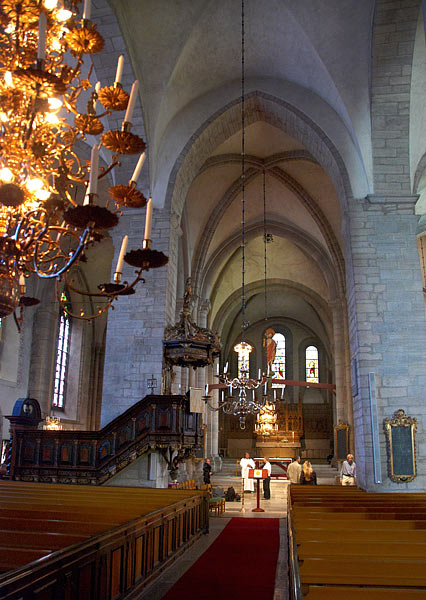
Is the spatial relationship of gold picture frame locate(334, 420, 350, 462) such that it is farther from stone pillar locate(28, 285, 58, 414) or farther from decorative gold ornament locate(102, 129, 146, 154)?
decorative gold ornament locate(102, 129, 146, 154)

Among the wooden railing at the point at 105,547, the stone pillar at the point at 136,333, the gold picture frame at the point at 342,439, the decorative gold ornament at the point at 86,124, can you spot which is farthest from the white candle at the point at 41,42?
the gold picture frame at the point at 342,439

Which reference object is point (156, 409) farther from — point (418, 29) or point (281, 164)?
point (281, 164)

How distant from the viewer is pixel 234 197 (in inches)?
706

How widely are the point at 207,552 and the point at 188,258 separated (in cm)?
1268

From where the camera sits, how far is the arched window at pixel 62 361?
2070 cm

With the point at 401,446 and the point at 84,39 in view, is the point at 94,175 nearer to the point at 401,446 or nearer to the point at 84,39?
the point at 84,39

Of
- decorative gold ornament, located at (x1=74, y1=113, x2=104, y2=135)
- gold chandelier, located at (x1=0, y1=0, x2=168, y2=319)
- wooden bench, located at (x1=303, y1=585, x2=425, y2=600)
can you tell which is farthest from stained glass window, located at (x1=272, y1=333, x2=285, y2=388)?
wooden bench, located at (x1=303, y1=585, x2=425, y2=600)

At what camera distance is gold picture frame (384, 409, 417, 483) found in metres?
9.40

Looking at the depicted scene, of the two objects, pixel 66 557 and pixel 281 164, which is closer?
pixel 66 557

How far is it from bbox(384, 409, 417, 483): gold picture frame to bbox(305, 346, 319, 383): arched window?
71.4 feet

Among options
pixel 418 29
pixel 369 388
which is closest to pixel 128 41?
pixel 418 29

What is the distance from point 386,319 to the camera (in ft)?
34.1

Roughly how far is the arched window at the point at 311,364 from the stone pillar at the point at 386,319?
20683 millimetres

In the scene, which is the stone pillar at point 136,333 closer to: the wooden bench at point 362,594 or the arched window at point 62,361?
the wooden bench at point 362,594
